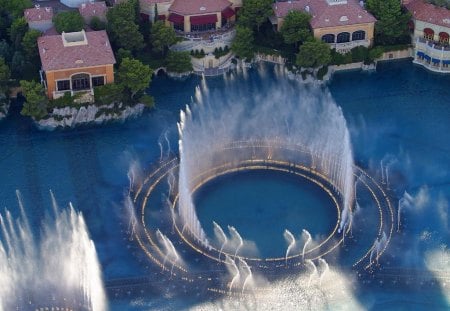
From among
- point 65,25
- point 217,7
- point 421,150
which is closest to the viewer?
point 421,150

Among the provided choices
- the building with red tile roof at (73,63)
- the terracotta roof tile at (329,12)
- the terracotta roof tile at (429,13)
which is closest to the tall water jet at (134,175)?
the building with red tile roof at (73,63)

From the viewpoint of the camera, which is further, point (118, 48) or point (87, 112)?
point (118, 48)

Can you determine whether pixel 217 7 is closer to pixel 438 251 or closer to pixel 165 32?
pixel 165 32

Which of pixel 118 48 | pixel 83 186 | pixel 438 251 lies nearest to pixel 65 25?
pixel 118 48

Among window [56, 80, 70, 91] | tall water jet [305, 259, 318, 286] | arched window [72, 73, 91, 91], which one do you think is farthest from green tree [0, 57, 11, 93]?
tall water jet [305, 259, 318, 286]

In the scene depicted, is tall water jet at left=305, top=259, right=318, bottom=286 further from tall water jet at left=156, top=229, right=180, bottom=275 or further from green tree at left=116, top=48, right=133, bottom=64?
green tree at left=116, top=48, right=133, bottom=64

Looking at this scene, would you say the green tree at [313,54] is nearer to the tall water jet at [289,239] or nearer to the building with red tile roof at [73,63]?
the building with red tile roof at [73,63]

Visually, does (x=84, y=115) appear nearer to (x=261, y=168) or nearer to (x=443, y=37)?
(x=261, y=168)
